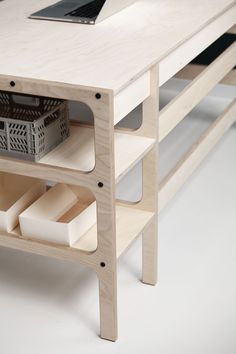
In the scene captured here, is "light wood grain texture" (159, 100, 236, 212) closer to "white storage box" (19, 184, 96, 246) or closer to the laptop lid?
"white storage box" (19, 184, 96, 246)

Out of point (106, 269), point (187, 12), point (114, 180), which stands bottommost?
point (106, 269)

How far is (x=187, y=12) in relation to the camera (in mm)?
2514

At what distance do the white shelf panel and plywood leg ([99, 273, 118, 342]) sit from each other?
11.1 inches

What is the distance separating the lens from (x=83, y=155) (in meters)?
1.96

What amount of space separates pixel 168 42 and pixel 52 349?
941 mm

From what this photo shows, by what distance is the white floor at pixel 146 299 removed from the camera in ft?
6.53

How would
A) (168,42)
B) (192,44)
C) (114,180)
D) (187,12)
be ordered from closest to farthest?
(114,180)
(168,42)
(192,44)
(187,12)

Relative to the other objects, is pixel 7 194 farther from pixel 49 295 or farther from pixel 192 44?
pixel 192 44

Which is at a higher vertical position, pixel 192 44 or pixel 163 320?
pixel 192 44

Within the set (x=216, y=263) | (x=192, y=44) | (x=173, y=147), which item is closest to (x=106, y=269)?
(x=216, y=263)

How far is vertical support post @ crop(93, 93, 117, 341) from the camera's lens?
5.64 ft

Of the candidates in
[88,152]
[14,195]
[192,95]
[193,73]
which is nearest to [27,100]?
[14,195]

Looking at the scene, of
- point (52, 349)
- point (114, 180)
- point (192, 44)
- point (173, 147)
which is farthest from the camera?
point (173, 147)

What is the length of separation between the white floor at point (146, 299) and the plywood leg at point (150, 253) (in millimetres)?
40
